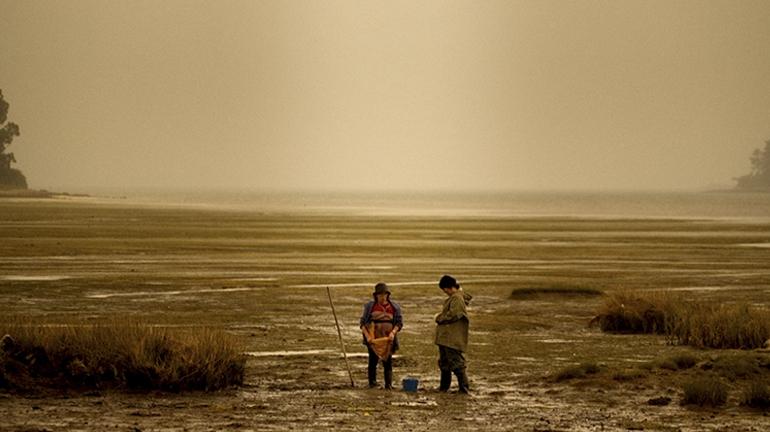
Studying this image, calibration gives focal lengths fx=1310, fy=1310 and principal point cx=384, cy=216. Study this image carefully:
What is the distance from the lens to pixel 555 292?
1668 inches

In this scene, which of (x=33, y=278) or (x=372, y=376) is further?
(x=33, y=278)

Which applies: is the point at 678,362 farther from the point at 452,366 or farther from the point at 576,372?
the point at 452,366

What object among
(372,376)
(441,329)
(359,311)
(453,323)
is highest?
(453,323)

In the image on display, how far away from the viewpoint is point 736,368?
2262 cm

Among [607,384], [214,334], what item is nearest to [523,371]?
[607,384]

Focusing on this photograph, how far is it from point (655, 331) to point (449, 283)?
38.2ft

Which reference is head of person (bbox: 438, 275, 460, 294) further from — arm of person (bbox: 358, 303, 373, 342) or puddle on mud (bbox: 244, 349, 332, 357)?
puddle on mud (bbox: 244, 349, 332, 357)

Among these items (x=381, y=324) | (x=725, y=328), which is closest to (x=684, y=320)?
(x=725, y=328)

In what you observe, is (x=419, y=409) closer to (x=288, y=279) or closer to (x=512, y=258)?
(x=288, y=279)

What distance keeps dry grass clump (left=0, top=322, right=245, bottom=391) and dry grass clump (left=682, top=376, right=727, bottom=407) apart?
24.4ft

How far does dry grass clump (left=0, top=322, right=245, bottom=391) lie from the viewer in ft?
68.8

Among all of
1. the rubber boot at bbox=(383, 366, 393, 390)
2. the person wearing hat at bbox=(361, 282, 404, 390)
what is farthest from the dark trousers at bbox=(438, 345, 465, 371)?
the rubber boot at bbox=(383, 366, 393, 390)

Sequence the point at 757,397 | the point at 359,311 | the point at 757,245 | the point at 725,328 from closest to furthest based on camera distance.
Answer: the point at 757,397 → the point at 725,328 → the point at 359,311 → the point at 757,245

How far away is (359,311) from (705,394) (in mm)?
17006
